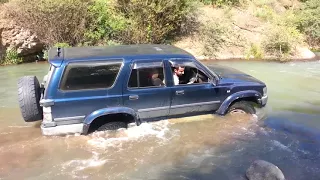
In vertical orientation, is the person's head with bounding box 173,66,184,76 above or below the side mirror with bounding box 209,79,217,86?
above

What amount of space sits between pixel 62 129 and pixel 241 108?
3811mm

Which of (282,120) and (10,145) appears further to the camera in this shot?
(282,120)

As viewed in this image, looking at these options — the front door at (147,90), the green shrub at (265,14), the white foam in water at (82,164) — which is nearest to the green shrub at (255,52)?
the green shrub at (265,14)

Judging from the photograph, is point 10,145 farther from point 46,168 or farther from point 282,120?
point 282,120

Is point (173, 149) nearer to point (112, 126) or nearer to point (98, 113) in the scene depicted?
point (112, 126)

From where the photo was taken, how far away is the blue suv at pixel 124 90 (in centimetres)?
602

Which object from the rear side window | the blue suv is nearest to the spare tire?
the blue suv

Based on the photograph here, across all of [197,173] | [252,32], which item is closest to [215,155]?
[197,173]

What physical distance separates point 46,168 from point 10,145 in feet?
3.95

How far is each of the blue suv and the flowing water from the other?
0.93 feet

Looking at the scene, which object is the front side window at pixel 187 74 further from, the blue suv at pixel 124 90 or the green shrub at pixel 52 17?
the green shrub at pixel 52 17

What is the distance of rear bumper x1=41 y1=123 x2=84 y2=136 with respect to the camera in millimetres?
6070

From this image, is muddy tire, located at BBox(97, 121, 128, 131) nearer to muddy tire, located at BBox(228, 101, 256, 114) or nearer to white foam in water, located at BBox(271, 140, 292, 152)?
muddy tire, located at BBox(228, 101, 256, 114)

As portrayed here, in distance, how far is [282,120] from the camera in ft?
25.9
